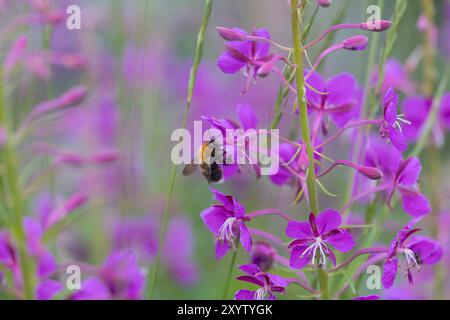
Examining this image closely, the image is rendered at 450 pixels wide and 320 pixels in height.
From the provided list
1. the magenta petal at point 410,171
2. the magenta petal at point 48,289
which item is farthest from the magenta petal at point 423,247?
the magenta petal at point 48,289

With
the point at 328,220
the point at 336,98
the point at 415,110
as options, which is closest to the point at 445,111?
the point at 415,110

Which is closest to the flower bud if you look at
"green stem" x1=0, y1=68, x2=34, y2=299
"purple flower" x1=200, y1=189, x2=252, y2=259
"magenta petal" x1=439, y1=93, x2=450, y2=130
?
"purple flower" x1=200, y1=189, x2=252, y2=259

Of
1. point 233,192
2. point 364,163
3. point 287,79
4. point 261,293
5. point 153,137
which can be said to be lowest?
point 233,192

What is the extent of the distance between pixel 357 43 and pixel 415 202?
318mm

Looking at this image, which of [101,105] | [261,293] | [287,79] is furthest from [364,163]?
[101,105]

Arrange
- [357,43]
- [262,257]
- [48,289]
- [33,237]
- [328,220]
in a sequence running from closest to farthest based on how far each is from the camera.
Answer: [328,220] → [357,43] → [262,257] → [48,289] → [33,237]

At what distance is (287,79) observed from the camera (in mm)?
1422

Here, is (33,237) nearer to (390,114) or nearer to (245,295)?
(245,295)

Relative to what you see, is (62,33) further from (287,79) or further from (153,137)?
(287,79)

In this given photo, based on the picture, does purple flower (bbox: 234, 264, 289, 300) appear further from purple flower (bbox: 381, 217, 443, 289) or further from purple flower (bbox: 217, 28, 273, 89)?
purple flower (bbox: 217, 28, 273, 89)

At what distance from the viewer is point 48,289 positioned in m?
1.69

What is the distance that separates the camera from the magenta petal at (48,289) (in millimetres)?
1682

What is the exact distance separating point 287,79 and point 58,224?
27.4 inches
